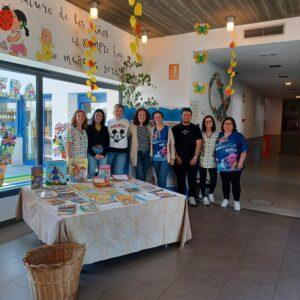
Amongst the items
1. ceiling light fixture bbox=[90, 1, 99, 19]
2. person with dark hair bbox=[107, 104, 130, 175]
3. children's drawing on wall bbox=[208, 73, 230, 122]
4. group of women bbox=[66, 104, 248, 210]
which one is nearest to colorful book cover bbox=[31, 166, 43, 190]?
group of women bbox=[66, 104, 248, 210]

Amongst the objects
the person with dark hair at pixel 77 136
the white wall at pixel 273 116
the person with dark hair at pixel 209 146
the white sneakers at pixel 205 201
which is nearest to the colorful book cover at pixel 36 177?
the person with dark hair at pixel 77 136

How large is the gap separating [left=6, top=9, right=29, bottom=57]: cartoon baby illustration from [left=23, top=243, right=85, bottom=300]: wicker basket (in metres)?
2.19

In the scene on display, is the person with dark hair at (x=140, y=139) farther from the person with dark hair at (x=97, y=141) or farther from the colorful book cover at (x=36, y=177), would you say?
the colorful book cover at (x=36, y=177)

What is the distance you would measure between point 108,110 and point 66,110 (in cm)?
87

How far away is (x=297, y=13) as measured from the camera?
394cm

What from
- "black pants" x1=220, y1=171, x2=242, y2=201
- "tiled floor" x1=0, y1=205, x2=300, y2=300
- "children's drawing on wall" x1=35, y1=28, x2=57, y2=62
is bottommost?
"tiled floor" x1=0, y1=205, x2=300, y2=300

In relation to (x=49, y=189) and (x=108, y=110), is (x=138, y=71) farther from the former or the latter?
(x=49, y=189)

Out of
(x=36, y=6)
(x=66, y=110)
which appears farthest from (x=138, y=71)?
(x=36, y=6)

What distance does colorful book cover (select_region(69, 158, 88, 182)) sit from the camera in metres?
3.02

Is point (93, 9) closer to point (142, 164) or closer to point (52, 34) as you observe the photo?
point (52, 34)

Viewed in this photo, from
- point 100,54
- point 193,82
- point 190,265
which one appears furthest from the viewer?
point 193,82

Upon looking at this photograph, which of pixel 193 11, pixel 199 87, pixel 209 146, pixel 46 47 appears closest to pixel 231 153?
pixel 209 146

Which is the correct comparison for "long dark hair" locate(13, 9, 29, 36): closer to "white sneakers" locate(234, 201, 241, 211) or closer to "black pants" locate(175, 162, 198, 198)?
"black pants" locate(175, 162, 198, 198)

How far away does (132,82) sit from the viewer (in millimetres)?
4949
